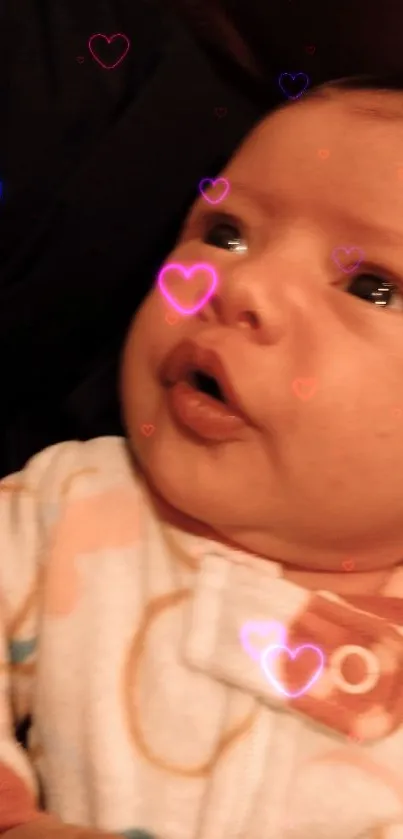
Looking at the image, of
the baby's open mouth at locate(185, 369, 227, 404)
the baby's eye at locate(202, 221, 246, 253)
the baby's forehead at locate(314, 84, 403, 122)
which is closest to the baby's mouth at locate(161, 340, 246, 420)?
the baby's open mouth at locate(185, 369, 227, 404)

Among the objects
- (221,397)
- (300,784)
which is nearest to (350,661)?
(300,784)

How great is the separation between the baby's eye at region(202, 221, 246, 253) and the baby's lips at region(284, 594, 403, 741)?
0.27m

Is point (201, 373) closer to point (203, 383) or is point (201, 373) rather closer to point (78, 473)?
point (203, 383)

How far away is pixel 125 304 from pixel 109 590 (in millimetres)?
279

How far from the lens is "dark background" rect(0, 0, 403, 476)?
0.86 m

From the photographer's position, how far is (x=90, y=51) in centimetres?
88
